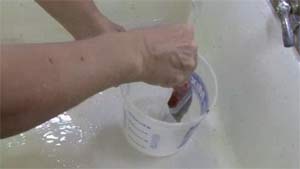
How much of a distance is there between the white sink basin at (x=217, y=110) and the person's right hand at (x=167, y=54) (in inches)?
9.6

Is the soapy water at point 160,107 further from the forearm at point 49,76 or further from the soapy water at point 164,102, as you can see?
the forearm at point 49,76

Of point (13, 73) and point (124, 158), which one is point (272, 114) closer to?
point (124, 158)

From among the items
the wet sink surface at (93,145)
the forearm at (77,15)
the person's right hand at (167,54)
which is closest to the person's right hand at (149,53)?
the person's right hand at (167,54)

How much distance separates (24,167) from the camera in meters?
0.92

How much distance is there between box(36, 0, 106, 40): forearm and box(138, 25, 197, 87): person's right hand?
0.16 m

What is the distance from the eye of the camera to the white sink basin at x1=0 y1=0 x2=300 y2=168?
0.86m

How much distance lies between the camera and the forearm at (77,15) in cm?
75

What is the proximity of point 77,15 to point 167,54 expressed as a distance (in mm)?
197

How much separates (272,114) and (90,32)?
1.26ft

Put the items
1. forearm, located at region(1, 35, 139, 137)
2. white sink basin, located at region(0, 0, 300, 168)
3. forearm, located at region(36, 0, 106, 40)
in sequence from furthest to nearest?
white sink basin, located at region(0, 0, 300, 168) → forearm, located at region(36, 0, 106, 40) → forearm, located at region(1, 35, 139, 137)

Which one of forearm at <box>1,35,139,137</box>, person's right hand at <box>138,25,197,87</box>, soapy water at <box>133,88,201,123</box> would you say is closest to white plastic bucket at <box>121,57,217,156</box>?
soapy water at <box>133,88,201,123</box>

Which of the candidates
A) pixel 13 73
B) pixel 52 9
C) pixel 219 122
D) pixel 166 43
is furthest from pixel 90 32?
pixel 219 122

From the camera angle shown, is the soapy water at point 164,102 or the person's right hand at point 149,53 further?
the soapy water at point 164,102

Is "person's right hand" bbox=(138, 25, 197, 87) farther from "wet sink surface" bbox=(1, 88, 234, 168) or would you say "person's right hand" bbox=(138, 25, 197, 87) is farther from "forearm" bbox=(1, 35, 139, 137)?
"wet sink surface" bbox=(1, 88, 234, 168)
